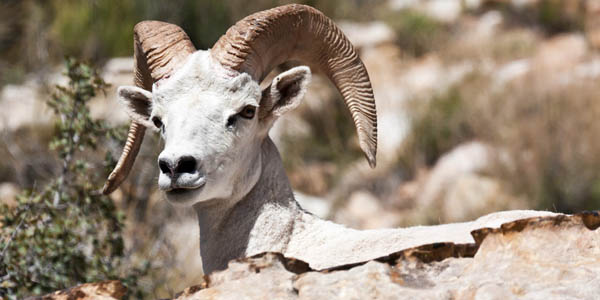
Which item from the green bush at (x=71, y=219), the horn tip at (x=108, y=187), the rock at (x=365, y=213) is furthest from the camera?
the rock at (x=365, y=213)

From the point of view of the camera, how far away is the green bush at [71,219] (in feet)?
20.2

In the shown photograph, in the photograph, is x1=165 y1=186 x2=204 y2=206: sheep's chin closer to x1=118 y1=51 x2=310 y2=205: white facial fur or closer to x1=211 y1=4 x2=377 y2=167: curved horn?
x1=118 y1=51 x2=310 y2=205: white facial fur

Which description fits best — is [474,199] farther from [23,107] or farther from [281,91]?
[281,91]

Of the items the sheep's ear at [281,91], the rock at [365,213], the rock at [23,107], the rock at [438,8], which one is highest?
the rock at [438,8]

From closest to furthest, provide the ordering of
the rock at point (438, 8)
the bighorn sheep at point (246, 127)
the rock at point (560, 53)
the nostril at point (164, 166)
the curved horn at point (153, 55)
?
the nostril at point (164, 166)
the bighorn sheep at point (246, 127)
the curved horn at point (153, 55)
the rock at point (560, 53)
the rock at point (438, 8)

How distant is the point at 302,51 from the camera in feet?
17.7

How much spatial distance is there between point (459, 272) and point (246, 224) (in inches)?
72.7

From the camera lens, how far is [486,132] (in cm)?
1691

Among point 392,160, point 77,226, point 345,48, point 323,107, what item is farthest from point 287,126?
point 345,48

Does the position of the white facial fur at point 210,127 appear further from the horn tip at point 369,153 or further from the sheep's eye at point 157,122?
the horn tip at point 369,153

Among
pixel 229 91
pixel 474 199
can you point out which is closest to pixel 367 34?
pixel 474 199

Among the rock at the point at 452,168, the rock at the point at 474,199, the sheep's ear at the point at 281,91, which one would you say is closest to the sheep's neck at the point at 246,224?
the sheep's ear at the point at 281,91

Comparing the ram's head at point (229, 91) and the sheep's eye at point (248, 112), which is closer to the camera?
the ram's head at point (229, 91)

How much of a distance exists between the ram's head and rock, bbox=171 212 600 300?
3.64 ft
